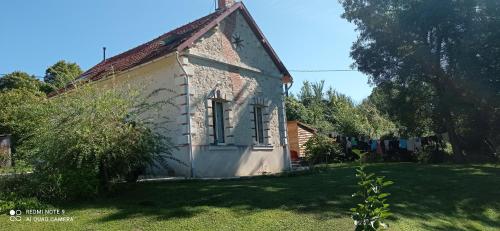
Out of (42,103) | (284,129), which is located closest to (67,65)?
(284,129)

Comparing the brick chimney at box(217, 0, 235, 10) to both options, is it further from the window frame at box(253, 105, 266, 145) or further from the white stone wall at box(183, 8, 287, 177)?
the window frame at box(253, 105, 266, 145)

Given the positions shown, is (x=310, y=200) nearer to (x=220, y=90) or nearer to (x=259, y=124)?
(x=220, y=90)

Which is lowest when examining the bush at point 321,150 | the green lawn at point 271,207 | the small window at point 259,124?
the green lawn at point 271,207

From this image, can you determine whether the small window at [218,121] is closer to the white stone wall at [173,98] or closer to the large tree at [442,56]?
the white stone wall at [173,98]

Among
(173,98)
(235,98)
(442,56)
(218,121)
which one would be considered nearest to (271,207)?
(173,98)

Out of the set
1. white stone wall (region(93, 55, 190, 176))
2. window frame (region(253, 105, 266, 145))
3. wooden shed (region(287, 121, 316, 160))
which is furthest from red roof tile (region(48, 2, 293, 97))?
wooden shed (region(287, 121, 316, 160))

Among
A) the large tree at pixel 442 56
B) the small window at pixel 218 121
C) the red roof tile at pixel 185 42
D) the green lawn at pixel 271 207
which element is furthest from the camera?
the large tree at pixel 442 56

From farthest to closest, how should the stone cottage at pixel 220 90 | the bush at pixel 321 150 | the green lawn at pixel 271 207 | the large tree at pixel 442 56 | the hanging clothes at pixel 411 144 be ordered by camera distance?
1. the hanging clothes at pixel 411 144
2. the bush at pixel 321 150
3. the large tree at pixel 442 56
4. the stone cottage at pixel 220 90
5. the green lawn at pixel 271 207

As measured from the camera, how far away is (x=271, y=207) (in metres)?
8.29

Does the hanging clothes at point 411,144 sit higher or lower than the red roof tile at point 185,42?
lower

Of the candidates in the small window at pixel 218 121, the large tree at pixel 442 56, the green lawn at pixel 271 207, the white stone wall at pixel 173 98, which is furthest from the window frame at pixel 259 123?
the large tree at pixel 442 56

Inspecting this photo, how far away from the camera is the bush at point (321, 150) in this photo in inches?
906

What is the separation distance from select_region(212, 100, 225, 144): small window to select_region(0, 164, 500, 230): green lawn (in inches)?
138

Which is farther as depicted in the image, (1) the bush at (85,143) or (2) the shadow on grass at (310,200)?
(1) the bush at (85,143)
